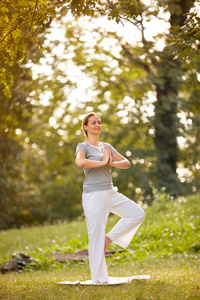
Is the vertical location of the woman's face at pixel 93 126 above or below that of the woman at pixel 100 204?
above

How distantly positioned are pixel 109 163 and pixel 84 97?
44.8 ft

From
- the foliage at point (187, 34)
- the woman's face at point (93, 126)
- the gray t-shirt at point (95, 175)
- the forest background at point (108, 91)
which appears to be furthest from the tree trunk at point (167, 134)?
the gray t-shirt at point (95, 175)

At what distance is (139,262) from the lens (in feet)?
28.1

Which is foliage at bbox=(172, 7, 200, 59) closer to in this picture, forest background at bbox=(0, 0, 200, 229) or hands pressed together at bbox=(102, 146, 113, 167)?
forest background at bbox=(0, 0, 200, 229)

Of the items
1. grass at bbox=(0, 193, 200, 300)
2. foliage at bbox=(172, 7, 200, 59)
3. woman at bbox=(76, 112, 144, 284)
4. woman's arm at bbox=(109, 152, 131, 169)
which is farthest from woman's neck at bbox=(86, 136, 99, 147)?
grass at bbox=(0, 193, 200, 300)

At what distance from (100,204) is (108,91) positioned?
13.7 metres

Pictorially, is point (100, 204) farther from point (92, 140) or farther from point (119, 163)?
point (92, 140)

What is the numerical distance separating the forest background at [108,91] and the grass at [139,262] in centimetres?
154

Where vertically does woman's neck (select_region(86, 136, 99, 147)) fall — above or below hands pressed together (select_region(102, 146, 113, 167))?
above

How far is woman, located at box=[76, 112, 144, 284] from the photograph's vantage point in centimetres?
550

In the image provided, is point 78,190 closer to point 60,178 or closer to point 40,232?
point 60,178

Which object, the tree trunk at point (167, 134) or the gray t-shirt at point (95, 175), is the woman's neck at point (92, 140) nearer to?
the gray t-shirt at point (95, 175)

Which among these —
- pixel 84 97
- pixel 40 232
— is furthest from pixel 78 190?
pixel 40 232

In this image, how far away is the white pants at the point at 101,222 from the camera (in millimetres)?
5504
